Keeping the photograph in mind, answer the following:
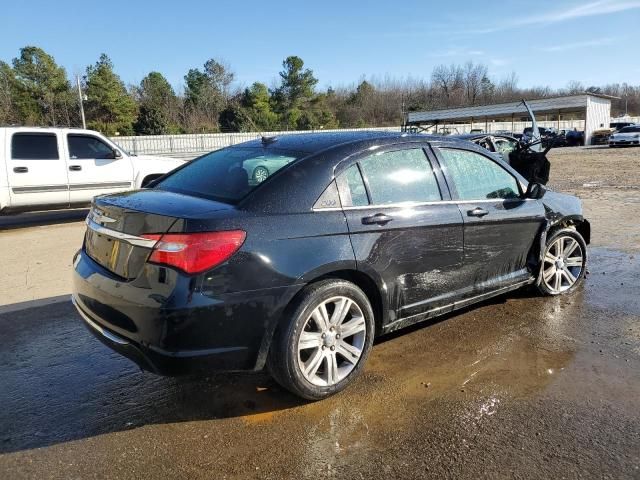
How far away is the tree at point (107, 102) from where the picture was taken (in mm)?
50062

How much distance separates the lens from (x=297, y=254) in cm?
305

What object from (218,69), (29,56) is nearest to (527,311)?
(29,56)

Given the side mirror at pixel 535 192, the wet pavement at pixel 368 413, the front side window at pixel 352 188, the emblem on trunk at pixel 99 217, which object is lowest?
the wet pavement at pixel 368 413

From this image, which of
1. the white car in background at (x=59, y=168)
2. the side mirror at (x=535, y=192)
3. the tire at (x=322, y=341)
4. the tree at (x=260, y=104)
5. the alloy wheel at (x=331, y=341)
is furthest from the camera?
the tree at (x=260, y=104)

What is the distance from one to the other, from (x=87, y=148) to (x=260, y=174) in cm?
797

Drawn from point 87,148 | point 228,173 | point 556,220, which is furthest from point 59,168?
point 556,220

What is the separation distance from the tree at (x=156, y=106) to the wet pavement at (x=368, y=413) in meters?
45.1

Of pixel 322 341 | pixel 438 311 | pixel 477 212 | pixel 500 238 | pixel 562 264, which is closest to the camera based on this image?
pixel 322 341

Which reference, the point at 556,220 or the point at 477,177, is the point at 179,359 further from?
the point at 556,220

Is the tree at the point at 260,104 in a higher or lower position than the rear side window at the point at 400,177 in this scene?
higher

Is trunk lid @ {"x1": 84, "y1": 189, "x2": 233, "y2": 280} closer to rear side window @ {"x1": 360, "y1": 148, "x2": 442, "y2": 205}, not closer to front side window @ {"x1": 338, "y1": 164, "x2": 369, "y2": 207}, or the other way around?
front side window @ {"x1": 338, "y1": 164, "x2": 369, "y2": 207}

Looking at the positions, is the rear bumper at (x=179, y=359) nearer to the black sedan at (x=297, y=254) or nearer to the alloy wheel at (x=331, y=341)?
the black sedan at (x=297, y=254)

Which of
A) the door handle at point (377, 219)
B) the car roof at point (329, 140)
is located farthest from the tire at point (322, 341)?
the car roof at point (329, 140)

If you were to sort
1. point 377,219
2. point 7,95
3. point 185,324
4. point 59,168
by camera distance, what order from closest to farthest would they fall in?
point 185,324 < point 377,219 < point 59,168 < point 7,95
